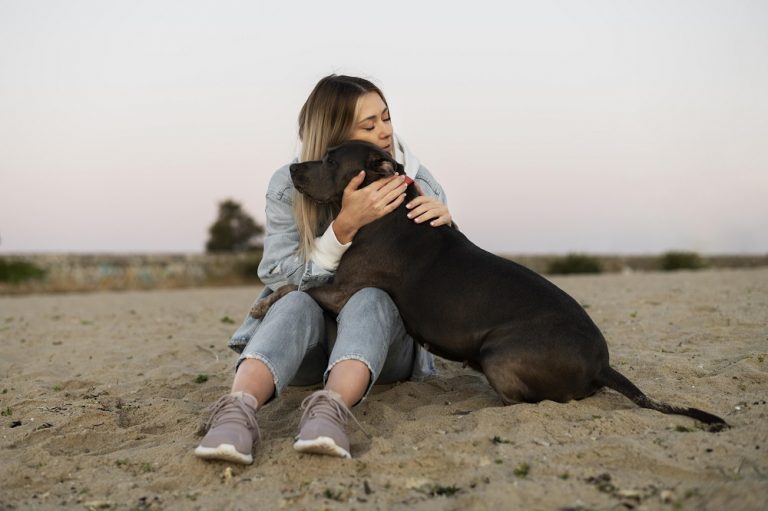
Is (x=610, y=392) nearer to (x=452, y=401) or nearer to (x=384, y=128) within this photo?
(x=452, y=401)

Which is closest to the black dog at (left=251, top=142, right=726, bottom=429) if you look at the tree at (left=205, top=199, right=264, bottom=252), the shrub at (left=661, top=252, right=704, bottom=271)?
the shrub at (left=661, top=252, right=704, bottom=271)

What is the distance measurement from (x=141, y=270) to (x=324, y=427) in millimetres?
17044

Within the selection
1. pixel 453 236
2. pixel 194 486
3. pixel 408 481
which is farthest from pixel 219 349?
pixel 408 481

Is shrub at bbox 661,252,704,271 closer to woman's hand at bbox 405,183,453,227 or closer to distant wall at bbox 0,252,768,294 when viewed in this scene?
distant wall at bbox 0,252,768,294

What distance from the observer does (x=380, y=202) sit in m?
4.41

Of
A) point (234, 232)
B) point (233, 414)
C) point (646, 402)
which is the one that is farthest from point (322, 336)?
point (234, 232)

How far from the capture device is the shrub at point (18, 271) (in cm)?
1794

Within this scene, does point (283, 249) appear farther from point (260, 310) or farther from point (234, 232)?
point (234, 232)

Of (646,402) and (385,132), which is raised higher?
(385,132)

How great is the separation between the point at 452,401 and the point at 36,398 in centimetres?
276

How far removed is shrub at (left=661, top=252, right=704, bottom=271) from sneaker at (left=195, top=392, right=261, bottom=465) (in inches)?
726

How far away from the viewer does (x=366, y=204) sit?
4.40 meters

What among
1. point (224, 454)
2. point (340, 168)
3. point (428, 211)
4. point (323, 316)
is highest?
point (340, 168)

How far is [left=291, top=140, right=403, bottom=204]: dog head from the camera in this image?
15.1ft
